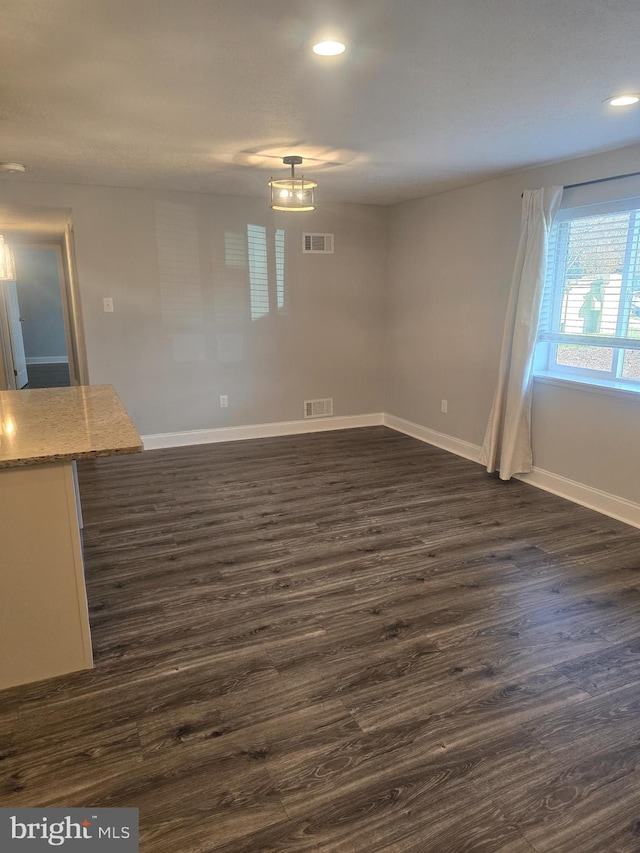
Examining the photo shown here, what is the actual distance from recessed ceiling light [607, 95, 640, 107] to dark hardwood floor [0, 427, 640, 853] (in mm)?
2293

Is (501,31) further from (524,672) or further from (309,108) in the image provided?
(524,672)

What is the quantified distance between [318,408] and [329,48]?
400 cm

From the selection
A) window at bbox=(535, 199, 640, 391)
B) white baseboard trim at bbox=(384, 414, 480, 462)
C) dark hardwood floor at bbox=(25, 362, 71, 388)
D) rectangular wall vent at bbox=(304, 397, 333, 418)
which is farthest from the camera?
dark hardwood floor at bbox=(25, 362, 71, 388)

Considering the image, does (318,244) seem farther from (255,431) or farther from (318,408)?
(255,431)

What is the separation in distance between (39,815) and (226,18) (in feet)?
8.05

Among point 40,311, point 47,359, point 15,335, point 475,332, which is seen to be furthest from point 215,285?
point 47,359

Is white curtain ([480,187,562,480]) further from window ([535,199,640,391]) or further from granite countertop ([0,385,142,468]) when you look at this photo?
granite countertop ([0,385,142,468])

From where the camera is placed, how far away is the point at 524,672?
213 centimetres

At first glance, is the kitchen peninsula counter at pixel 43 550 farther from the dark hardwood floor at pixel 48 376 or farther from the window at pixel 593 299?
the dark hardwood floor at pixel 48 376

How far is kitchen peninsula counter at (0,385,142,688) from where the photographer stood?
1.93 m

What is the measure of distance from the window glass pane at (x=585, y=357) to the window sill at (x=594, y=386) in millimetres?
110

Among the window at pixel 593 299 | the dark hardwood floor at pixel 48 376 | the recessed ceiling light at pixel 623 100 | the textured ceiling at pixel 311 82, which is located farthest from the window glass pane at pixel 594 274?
the dark hardwood floor at pixel 48 376

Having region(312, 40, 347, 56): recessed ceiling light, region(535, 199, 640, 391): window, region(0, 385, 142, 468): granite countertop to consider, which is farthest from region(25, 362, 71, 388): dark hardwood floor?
region(312, 40, 347, 56): recessed ceiling light

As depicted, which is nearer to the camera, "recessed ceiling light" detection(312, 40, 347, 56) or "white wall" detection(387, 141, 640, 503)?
"recessed ceiling light" detection(312, 40, 347, 56)
